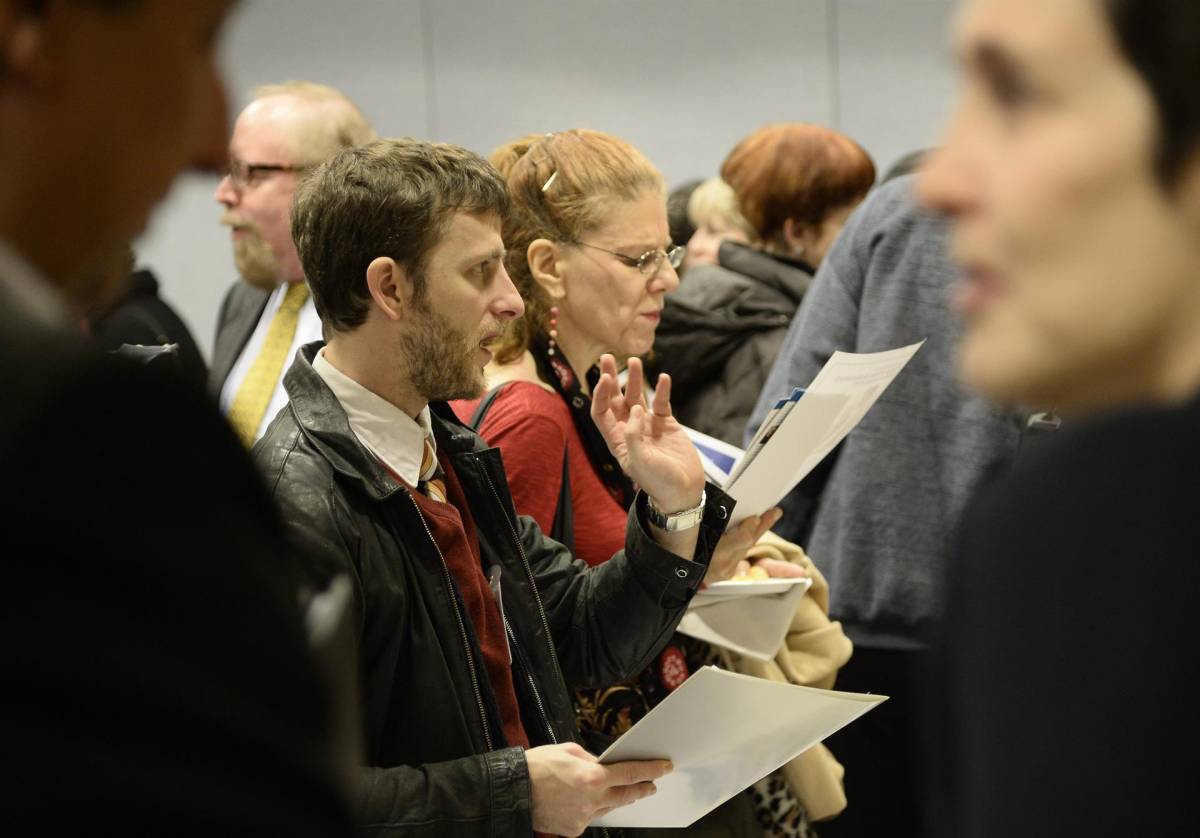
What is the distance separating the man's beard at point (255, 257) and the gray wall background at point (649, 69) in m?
3.11

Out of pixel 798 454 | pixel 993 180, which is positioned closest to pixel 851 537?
pixel 798 454

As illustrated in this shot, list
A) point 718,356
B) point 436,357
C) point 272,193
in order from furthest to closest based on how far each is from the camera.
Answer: point 718,356
point 272,193
point 436,357

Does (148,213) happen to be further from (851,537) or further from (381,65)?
(381,65)

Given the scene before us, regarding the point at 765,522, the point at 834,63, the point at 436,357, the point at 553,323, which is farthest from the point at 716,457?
the point at 834,63

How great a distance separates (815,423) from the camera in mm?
2086

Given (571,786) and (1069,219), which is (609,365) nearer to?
(571,786)

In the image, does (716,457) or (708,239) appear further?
(708,239)

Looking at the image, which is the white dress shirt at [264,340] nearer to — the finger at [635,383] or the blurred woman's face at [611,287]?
the blurred woman's face at [611,287]

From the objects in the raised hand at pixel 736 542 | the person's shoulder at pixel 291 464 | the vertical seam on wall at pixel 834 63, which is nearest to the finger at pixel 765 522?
the raised hand at pixel 736 542

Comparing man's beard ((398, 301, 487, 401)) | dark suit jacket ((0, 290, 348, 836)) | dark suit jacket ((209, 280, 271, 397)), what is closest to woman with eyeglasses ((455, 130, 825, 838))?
man's beard ((398, 301, 487, 401))

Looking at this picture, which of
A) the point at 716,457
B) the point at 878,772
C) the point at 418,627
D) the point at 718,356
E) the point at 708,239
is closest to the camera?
the point at 418,627

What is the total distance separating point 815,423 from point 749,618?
16.8 inches

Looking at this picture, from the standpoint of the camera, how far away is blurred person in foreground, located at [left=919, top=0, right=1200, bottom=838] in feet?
2.09

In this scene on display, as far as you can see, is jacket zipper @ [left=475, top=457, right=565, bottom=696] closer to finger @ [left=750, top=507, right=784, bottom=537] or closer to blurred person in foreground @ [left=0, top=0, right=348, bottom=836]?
finger @ [left=750, top=507, right=784, bottom=537]
